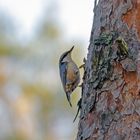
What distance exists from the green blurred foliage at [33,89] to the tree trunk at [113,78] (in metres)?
11.5

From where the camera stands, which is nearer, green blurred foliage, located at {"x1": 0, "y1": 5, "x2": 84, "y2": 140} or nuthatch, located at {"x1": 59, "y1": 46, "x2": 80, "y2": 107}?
nuthatch, located at {"x1": 59, "y1": 46, "x2": 80, "y2": 107}

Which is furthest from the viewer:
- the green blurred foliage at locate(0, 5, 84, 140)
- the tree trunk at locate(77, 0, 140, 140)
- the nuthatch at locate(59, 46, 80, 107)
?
the green blurred foliage at locate(0, 5, 84, 140)

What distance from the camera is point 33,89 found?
49.6 feet

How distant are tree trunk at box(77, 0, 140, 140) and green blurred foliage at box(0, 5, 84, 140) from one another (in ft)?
37.8

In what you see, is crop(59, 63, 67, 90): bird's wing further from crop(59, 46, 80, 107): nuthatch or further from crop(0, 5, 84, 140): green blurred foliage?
crop(0, 5, 84, 140): green blurred foliage

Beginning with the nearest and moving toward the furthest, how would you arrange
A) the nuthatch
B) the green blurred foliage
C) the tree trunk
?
the tree trunk, the nuthatch, the green blurred foliage

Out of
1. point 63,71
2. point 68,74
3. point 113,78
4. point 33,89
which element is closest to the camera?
point 113,78

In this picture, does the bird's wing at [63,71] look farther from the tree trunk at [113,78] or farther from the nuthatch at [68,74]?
the tree trunk at [113,78]

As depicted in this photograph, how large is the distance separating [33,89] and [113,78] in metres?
12.3

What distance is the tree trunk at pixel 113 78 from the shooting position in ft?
9.07

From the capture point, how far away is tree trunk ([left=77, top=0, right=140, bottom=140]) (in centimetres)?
277

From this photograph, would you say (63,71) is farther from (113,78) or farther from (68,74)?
(113,78)

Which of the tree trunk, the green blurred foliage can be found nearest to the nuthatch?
the tree trunk

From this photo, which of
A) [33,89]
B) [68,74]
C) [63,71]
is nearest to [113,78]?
[68,74]
